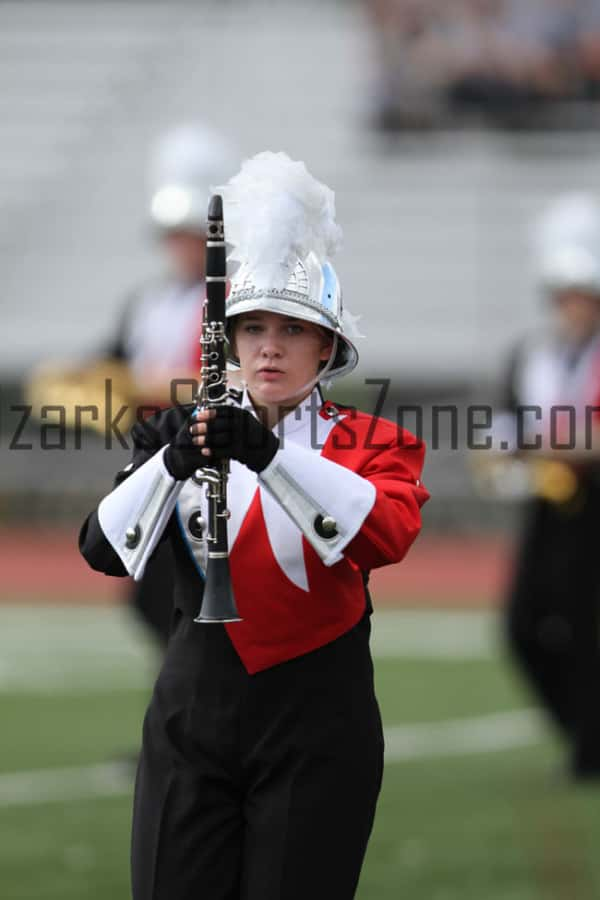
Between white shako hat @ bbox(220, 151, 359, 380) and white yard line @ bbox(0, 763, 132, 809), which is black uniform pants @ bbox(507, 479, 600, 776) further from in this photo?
white shako hat @ bbox(220, 151, 359, 380)

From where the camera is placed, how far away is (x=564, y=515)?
676cm

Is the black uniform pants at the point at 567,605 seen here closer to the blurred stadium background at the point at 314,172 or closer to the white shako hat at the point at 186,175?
the white shako hat at the point at 186,175

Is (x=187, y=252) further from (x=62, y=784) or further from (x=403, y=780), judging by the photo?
(x=403, y=780)

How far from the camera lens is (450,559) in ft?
50.2

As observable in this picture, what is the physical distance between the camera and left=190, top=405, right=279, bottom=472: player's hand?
2.83 meters

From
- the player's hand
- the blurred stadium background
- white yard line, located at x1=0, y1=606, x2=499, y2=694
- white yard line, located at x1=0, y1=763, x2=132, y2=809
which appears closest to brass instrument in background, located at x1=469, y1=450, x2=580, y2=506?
white yard line, located at x1=0, y1=763, x2=132, y2=809

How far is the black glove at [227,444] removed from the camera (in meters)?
2.83

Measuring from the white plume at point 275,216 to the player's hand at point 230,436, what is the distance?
28 centimetres

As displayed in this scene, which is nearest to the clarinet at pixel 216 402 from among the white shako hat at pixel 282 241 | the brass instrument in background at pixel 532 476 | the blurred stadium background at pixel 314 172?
the white shako hat at pixel 282 241

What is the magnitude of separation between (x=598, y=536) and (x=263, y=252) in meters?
3.98

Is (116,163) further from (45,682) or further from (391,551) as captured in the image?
(391,551)

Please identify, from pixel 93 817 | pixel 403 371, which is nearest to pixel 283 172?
pixel 93 817

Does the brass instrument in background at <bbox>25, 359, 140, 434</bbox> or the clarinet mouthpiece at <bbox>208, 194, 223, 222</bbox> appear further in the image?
the brass instrument in background at <bbox>25, 359, 140, 434</bbox>

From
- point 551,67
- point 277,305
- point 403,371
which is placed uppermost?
point 551,67
